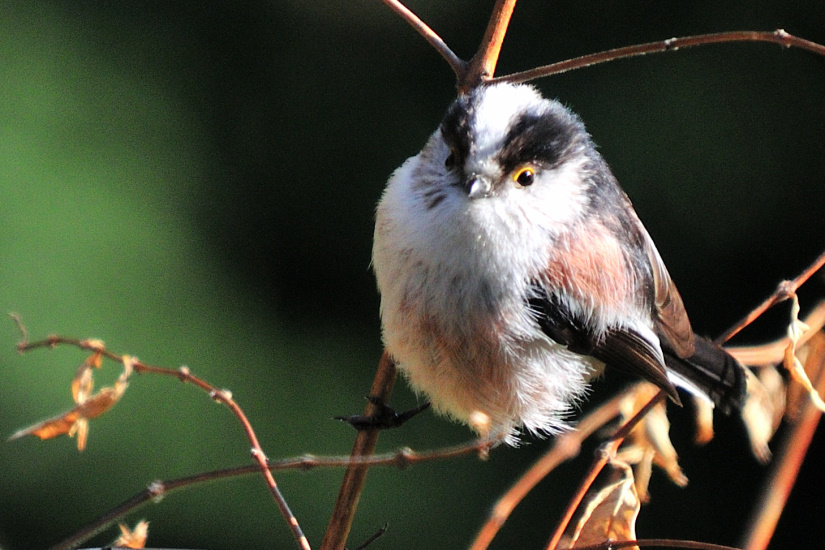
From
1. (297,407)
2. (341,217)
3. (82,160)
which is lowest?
(297,407)

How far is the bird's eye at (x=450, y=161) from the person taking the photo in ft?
5.74

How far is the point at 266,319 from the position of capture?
12.5ft

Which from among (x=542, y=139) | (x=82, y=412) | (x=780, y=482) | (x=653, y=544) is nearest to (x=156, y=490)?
(x=82, y=412)

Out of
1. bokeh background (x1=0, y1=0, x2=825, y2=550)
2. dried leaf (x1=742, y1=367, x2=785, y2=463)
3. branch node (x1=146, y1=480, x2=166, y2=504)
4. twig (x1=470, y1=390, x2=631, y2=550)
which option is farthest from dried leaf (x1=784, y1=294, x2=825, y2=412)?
bokeh background (x1=0, y1=0, x2=825, y2=550)

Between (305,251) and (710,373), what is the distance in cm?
209

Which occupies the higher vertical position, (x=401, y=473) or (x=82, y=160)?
(x=82, y=160)

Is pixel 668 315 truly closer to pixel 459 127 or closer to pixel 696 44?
pixel 459 127

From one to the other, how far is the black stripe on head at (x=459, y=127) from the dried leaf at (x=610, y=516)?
65 cm

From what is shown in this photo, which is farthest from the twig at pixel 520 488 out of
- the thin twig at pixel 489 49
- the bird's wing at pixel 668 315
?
the bird's wing at pixel 668 315

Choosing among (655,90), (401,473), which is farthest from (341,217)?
(655,90)

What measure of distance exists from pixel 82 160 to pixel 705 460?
2.46 m

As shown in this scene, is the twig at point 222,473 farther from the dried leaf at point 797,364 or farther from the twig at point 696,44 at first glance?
the twig at point 696,44

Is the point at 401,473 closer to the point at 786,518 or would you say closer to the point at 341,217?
the point at 341,217

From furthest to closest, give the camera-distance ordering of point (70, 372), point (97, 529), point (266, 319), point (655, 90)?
point (266, 319) → point (655, 90) → point (70, 372) → point (97, 529)
